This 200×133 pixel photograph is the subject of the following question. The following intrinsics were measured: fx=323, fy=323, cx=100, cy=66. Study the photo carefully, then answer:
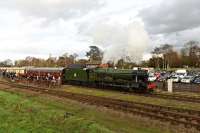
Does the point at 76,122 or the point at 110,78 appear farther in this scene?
the point at 110,78

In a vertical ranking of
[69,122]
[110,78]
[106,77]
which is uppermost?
[106,77]

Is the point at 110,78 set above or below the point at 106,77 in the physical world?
below

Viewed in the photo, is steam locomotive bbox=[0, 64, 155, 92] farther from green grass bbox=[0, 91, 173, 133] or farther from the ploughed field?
the ploughed field

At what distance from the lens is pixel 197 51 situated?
14950 cm

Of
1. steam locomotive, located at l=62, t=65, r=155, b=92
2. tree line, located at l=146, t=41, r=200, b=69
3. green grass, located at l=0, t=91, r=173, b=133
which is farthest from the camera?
tree line, located at l=146, t=41, r=200, b=69

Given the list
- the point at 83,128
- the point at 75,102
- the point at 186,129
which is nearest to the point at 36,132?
the point at 83,128

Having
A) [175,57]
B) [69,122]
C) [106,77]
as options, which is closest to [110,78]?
[106,77]

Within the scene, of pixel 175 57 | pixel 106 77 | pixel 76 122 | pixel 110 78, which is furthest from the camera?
pixel 175 57

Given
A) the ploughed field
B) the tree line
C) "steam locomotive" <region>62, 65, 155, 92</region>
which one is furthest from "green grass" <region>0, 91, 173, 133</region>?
the tree line

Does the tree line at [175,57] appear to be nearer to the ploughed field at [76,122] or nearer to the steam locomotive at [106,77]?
the steam locomotive at [106,77]

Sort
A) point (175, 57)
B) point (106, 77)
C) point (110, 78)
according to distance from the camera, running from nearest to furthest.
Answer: point (110, 78) < point (106, 77) < point (175, 57)

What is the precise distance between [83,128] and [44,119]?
374 cm

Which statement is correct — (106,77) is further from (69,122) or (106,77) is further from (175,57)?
(175,57)

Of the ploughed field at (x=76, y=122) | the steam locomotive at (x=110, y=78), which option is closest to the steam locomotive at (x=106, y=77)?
the steam locomotive at (x=110, y=78)
